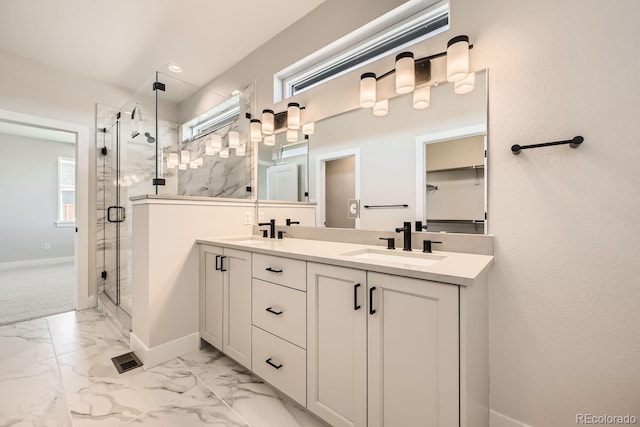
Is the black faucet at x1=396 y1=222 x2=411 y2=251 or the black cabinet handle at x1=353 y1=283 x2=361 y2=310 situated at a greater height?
the black faucet at x1=396 y1=222 x2=411 y2=251

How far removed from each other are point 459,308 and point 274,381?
3.81 feet

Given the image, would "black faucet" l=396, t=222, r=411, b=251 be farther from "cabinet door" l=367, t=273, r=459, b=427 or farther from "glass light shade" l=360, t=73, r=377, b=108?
"glass light shade" l=360, t=73, r=377, b=108

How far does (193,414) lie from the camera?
149 cm

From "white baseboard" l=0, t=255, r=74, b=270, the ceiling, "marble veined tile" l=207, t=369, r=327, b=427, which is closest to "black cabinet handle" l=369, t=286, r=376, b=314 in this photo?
"marble veined tile" l=207, t=369, r=327, b=427

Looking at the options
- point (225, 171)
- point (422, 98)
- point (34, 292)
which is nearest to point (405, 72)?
point (422, 98)

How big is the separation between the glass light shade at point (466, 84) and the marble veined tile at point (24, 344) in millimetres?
3354

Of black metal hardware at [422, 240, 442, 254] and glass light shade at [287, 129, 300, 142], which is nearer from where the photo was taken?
black metal hardware at [422, 240, 442, 254]

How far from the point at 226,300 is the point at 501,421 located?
173 cm

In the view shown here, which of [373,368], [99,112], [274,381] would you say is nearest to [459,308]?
[373,368]

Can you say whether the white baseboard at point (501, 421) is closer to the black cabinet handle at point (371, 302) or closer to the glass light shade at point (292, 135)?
the black cabinet handle at point (371, 302)

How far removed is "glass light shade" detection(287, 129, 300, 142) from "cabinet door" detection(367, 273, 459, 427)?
1575 mm

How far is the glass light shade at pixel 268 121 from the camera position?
2.55m

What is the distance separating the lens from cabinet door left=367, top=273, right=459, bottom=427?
97cm

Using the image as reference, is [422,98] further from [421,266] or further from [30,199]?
[30,199]
